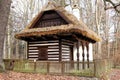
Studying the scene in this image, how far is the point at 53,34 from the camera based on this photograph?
1770 cm

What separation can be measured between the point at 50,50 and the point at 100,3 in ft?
65.3

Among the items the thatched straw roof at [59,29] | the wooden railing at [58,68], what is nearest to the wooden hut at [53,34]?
the thatched straw roof at [59,29]

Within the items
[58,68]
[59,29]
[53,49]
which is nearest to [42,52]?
[53,49]

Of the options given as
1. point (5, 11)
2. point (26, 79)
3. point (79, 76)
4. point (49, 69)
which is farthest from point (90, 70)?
point (5, 11)

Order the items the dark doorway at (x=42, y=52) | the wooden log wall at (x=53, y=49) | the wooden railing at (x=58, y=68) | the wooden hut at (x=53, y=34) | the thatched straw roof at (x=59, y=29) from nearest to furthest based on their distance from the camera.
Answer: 1. the wooden railing at (x=58, y=68)
2. the thatched straw roof at (x=59, y=29)
3. the wooden hut at (x=53, y=34)
4. the wooden log wall at (x=53, y=49)
5. the dark doorway at (x=42, y=52)

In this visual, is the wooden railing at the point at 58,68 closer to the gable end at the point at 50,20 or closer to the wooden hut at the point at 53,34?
the wooden hut at the point at 53,34

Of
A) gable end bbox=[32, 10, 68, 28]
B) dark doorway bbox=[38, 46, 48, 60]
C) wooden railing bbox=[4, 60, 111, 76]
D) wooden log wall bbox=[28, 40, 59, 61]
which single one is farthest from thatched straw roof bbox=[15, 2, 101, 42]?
wooden railing bbox=[4, 60, 111, 76]

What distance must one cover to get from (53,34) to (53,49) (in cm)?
149

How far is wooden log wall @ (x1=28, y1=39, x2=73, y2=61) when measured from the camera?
60.4ft

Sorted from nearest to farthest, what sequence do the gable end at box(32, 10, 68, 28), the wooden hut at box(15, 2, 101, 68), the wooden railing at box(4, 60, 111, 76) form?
the wooden railing at box(4, 60, 111, 76)
the wooden hut at box(15, 2, 101, 68)
the gable end at box(32, 10, 68, 28)

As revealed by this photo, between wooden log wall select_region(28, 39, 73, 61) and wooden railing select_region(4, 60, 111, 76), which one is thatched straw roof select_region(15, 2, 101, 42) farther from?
wooden railing select_region(4, 60, 111, 76)

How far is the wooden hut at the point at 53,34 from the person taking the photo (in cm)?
1758

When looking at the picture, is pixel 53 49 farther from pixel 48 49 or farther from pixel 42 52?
pixel 42 52

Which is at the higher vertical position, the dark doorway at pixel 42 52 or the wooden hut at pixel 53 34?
the wooden hut at pixel 53 34
